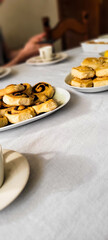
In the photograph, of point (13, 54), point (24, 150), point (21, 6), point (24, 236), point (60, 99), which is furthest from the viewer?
point (21, 6)

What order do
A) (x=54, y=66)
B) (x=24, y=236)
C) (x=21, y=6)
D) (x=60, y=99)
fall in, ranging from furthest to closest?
(x=21, y=6), (x=54, y=66), (x=60, y=99), (x=24, y=236)

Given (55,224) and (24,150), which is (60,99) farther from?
(55,224)

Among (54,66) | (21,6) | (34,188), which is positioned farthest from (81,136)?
(21,6)

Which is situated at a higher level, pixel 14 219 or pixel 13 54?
pixel 14 219

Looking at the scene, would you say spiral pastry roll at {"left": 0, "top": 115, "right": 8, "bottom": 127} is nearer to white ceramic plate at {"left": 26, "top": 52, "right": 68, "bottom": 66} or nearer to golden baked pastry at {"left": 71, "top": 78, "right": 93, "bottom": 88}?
golden baked pastry at {"left": 71, "top": 78, "right": 93, "bottom": 88}

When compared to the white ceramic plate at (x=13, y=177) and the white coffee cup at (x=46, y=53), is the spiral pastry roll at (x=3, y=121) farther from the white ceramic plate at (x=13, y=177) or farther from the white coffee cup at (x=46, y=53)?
the white coffee cup at (x=46, y=53)

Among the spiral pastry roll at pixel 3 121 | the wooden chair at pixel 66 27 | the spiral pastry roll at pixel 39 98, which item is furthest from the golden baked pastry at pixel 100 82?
the wooden chair at pixel 66 27
